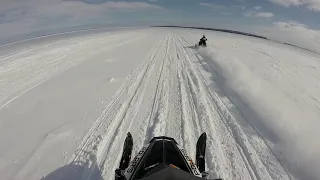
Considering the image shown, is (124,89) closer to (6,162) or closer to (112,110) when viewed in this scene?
(112,110)

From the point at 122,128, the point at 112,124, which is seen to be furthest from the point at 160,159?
the point at 112,124

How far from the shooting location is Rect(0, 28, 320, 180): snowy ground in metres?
5.73

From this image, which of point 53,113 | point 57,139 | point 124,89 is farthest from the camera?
point 124,89

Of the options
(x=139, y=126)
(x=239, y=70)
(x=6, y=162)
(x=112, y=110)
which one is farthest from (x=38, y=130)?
(x=239, y=70)

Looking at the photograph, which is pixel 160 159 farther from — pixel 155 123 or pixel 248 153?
pixel 155 123

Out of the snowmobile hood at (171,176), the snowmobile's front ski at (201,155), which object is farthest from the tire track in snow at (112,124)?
the snowmobile hood at (171,176)

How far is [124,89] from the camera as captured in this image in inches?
412

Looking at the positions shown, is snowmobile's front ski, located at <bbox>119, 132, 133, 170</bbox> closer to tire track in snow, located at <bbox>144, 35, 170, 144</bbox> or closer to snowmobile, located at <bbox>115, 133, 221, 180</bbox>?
snowmobile, located at <bbox>115, 133, 221, 180</bbox>

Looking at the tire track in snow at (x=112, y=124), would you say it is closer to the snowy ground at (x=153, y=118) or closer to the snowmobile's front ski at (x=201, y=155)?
the snowy ground at (x=153, y=118)

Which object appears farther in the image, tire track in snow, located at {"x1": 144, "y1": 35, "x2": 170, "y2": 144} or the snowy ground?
tire track in snow, located at {"x1": 144, "y1": 35, "x2": 170, "y2": 144}

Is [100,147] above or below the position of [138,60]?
above

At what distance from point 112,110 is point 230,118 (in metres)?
3.46

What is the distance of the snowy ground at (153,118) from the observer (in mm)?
5734

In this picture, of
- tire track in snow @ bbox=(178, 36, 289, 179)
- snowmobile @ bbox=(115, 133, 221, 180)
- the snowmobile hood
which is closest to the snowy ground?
tire track in snow @ bbox=(178, 36, 289, 179)
